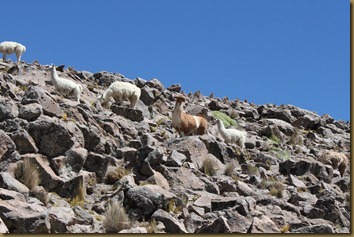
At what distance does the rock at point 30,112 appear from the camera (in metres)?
15.0

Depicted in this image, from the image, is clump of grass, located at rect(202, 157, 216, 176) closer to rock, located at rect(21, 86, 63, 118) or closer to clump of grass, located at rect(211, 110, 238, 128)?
rock, located at rect(21, 86, 63, 118)

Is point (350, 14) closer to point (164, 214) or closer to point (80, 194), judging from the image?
point (164, 214)

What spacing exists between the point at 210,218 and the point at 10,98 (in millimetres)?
7289

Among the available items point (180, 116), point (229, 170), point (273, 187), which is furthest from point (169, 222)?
point (180, 116)

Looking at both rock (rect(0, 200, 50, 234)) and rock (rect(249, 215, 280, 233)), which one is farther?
rock (rect(249, 215, 280, 233))

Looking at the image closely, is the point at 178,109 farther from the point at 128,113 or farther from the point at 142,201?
the point at 142,201

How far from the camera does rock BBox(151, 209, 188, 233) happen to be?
449 inches

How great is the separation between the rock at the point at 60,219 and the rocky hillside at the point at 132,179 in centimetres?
2

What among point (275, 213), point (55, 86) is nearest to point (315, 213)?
point (275, 213)

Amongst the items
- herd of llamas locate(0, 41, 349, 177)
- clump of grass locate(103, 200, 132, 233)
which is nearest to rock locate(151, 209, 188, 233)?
clump of grass locate(103, 200, 132, 233)

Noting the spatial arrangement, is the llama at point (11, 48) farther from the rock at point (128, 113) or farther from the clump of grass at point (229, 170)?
the clump of grass at point (229, 170)

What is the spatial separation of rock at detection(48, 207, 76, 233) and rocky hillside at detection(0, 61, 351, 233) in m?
0.02

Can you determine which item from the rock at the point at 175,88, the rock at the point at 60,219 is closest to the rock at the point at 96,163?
the rock at the point at 60,219

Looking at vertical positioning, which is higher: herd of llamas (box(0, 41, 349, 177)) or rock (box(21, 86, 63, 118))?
herd of llamas (box(0, 41, 349, 177))
